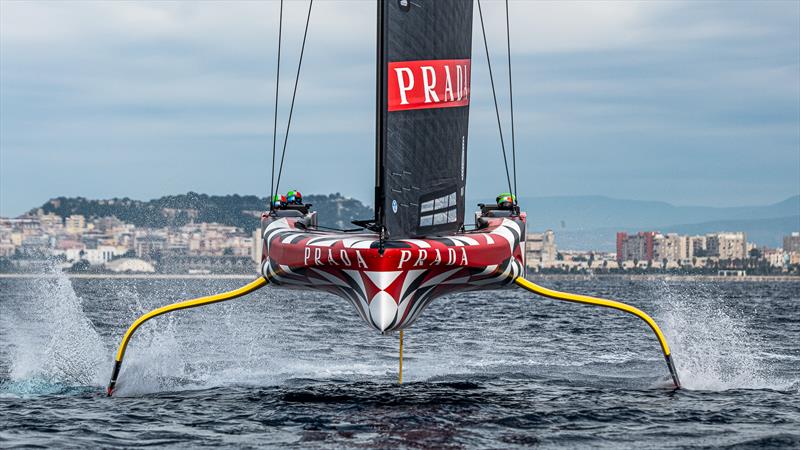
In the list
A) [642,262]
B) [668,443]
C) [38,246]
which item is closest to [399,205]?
[668,443]

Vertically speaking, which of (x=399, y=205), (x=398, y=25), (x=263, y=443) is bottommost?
(x=263, y=443)

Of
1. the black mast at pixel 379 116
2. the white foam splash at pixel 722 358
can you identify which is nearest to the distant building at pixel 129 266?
the white foam splash at pixel 722 358

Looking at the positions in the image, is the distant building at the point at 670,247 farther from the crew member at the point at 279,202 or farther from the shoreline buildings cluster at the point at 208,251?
the crew member at the point at 279,202

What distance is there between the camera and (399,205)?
40.5 ft

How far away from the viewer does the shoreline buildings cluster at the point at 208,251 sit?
11262 centimetres

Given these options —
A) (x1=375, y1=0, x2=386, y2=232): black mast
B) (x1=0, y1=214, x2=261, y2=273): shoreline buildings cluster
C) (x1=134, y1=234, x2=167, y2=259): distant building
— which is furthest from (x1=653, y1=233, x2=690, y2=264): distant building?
(x1=375, y1=0, x2=386, y2=232): black mast

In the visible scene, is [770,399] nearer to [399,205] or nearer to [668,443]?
[668,443]

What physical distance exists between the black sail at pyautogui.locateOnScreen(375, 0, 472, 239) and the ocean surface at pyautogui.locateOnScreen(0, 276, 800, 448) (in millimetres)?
2035

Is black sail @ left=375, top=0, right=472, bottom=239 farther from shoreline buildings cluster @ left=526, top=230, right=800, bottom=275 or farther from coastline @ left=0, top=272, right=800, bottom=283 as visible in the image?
shoreline buildings cluster @ left=526, top=230, right=800, bottom=275

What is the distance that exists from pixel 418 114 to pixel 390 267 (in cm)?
182

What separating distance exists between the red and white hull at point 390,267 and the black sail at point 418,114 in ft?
1.33

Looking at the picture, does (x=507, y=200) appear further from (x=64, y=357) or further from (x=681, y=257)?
(x=681, y=257)

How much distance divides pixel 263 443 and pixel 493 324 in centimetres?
1810

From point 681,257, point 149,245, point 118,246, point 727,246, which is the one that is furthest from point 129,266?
point 727,246
